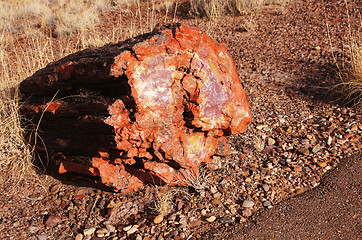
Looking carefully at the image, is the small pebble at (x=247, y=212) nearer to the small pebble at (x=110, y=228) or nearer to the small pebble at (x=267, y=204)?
the small pebble at (x=267, y=204)

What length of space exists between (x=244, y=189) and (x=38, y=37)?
6.49 meters

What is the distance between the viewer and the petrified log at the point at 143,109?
9.12ft

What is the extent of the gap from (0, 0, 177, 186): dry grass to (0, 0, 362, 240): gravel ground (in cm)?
51

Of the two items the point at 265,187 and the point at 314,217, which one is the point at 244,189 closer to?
the point at 265,187

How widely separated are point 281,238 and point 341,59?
3697 millimetres

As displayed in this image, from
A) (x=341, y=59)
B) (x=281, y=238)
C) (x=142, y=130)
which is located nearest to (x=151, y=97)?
(x=142, y=130)

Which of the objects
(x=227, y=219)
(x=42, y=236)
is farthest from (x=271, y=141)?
(x=42, y=236)

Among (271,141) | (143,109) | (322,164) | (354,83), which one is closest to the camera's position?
(143,109)

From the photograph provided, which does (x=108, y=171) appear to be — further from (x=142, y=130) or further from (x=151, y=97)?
(x=151, y=97)

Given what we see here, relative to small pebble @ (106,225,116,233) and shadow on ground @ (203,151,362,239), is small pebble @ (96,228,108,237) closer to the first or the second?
small pebble @ (106,225,116,233)

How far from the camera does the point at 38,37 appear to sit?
770 centimetres

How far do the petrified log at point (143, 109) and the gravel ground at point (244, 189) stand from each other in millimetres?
255

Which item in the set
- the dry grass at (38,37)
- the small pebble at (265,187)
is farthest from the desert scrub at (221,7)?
the small pebble at (265,187)

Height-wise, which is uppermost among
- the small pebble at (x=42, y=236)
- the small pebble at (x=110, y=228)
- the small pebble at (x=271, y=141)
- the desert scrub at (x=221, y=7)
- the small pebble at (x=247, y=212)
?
the desert scrub at (x=221, y=7)
